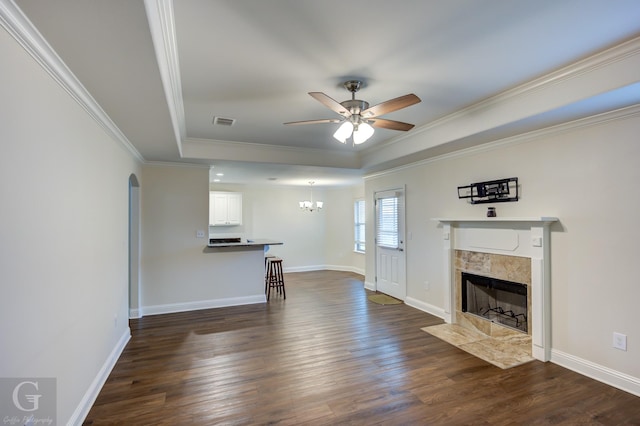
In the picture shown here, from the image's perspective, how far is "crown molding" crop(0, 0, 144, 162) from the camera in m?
1.39

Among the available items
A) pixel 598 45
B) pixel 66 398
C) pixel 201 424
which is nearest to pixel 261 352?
pixel 201 424

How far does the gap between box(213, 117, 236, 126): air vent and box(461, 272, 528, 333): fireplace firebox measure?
3686 millimetres

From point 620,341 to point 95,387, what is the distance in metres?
4.53

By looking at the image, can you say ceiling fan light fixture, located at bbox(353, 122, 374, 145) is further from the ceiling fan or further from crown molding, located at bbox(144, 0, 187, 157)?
crown molding, located at bbox(144, 0, 187, 157)

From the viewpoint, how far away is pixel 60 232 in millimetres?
2020

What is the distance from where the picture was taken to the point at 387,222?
6066 mm

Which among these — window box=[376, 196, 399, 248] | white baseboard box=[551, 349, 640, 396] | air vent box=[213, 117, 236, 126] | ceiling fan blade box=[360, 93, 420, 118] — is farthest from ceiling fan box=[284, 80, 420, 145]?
window box=[376, 196, 399, 248]

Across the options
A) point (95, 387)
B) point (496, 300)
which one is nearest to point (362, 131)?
point (496, 300)

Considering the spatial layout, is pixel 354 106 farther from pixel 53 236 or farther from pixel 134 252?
pixel 134 252

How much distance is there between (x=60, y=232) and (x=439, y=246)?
445cm

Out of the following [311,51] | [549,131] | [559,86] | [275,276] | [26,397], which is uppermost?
[311,51]

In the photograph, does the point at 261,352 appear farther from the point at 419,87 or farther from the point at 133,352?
the point at 419,87

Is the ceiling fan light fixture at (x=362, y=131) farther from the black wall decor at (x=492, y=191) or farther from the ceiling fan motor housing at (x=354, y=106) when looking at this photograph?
the black wall decor at (x=492, y=191)

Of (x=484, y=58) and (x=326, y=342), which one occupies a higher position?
(x=484, y=58)
